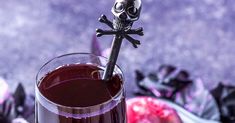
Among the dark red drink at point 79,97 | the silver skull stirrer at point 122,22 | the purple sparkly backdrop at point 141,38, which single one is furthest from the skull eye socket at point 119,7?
the purple sparkly backdrop at point 141,38

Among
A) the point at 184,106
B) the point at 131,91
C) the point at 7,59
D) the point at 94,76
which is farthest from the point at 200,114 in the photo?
the point at 7,59

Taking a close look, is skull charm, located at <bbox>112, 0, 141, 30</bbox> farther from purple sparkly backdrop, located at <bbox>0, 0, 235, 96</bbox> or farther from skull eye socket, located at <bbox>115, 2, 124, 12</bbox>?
purple sparkly backdrop, located at <bbox>0, 0, 235, 96</bbox>

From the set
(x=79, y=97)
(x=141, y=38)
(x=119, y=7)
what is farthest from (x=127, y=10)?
(x=141, y=38)

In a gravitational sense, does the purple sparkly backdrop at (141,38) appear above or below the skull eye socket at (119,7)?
below

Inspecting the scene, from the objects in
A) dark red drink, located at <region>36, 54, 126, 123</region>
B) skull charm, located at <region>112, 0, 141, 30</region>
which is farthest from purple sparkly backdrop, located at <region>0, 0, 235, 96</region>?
skull charm, located at <region>112, 0, 141, 30</region>

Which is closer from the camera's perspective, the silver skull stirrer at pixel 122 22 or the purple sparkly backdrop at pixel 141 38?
the silver skull stirrer at pixel 122 22

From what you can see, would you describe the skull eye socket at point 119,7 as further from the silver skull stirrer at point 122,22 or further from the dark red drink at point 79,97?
the dark red drink at point 79,97
